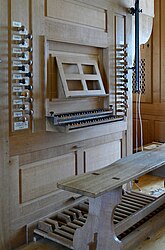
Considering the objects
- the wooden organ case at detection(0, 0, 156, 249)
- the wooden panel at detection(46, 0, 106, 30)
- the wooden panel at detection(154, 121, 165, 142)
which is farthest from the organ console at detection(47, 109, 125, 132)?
the wooden panel at detection(154, 121, 165, 142)

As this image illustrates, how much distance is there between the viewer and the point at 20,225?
8.34 ft

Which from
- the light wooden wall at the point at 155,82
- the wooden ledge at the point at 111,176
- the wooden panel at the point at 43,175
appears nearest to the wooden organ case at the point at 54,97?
the wooden panel at the point at 43,175

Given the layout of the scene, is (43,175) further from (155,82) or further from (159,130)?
(155,82)

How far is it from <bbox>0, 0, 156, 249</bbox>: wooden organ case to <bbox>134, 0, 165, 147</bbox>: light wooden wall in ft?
5.27

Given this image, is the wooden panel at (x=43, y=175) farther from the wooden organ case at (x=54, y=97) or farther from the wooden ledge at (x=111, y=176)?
the wooden ledge at (x=111, y=176)

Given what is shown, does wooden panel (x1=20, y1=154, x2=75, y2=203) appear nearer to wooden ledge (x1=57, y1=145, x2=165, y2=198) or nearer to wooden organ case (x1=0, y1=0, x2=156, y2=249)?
wooden organ case (x1=0, y1=0, x2=156, y2=249)

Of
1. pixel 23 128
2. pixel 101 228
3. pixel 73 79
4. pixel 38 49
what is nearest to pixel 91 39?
pixel 73 79

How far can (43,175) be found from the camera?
2.72 metres

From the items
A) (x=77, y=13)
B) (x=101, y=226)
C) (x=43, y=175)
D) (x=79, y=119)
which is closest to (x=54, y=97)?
(x=79, y=119)

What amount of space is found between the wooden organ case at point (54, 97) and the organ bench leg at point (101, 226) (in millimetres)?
544

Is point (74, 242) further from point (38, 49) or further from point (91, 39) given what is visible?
point (91, 39)

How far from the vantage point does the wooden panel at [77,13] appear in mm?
2723

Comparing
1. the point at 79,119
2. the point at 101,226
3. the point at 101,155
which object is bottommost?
the point at 101,226

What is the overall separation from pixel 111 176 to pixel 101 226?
0.33 metres
